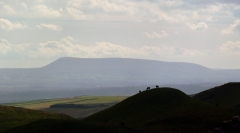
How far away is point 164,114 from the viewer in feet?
279

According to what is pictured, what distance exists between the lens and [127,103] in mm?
101000

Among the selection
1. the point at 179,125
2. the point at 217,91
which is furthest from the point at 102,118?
the point at 217,91

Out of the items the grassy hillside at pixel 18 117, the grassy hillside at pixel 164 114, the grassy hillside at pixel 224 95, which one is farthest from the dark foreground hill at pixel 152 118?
the grassy hillside at pixel 224 95

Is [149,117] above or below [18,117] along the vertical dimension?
below

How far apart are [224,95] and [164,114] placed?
147ft

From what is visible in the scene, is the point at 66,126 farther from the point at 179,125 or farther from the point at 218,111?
the point at 218,111

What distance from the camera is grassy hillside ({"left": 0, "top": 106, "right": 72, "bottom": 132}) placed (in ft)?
299

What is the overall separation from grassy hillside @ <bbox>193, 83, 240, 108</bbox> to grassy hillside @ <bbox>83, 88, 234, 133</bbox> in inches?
833

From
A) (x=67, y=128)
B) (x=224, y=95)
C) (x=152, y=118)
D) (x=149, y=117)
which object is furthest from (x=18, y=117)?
(x=224, y=95)

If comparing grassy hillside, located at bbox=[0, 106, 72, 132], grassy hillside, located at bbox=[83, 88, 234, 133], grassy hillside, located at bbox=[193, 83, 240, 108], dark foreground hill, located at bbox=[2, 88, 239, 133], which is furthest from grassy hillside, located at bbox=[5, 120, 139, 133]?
grassy hillside, located at bbox=[193, 83, 240, 108]

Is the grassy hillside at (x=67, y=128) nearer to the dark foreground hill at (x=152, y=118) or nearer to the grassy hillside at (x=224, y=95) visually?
the dark foreground hill at (x=152, y=118)

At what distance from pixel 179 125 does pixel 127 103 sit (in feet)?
94.5

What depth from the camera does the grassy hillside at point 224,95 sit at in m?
114

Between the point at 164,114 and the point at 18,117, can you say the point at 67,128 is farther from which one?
the point at 18,117
